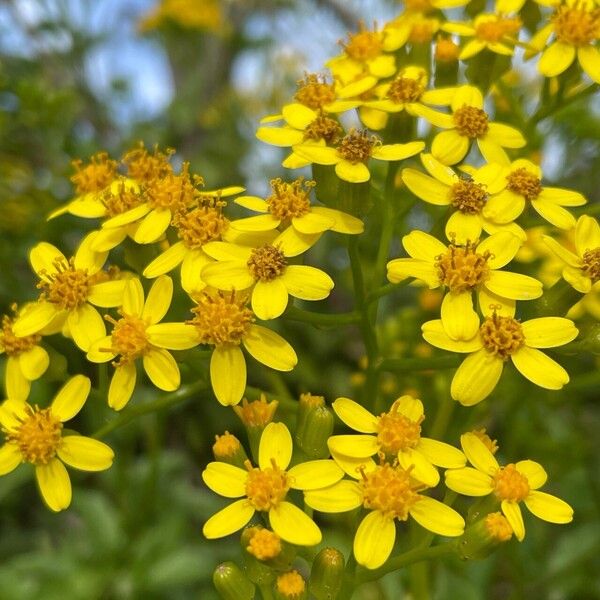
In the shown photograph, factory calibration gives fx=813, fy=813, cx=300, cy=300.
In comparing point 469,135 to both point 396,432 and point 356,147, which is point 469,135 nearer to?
point 356,147

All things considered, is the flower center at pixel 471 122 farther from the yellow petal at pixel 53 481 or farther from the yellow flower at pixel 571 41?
the yellow petal at pixel 53 481

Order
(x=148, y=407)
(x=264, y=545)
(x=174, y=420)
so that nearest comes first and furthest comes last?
(x=264, y=545), (x=148, y=407), (x=174, y=420)

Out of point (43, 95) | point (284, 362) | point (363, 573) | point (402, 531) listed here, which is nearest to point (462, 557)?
point (363, 573)

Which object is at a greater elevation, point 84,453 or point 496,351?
point 496,351

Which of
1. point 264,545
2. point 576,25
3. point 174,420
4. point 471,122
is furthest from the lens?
point 174,420

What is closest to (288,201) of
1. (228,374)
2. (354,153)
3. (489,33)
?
(354,153)

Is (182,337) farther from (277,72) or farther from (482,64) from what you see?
(277,72)

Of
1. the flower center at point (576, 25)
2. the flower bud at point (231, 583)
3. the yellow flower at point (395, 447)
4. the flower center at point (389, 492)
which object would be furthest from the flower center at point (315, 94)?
the flower bud at point (231, 583)
